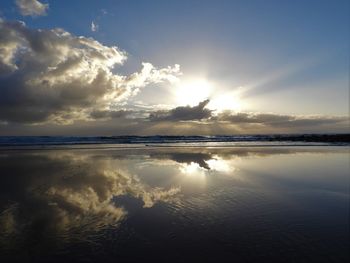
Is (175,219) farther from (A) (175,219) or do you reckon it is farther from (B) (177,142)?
(B) (177,142)

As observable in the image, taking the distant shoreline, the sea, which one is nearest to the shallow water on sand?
the sea

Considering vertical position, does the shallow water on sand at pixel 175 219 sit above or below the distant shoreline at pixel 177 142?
below

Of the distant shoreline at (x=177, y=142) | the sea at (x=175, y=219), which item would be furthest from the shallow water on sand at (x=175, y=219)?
the distant shoreline at (x=177, y=142)

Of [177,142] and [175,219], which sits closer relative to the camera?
[175,219]

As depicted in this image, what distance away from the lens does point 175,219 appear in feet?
28.0

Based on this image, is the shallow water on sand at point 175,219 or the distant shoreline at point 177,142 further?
the distant shoreline at point 177,142

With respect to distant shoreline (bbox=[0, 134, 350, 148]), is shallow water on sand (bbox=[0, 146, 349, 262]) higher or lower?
lower

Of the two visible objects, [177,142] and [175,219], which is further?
[177,142]

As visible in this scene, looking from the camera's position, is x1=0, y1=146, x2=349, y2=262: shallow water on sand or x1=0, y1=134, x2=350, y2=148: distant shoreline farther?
x1=0, y1=134, x2=350, y2=148: distant shoreline

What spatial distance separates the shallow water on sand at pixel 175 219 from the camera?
6.18 metres

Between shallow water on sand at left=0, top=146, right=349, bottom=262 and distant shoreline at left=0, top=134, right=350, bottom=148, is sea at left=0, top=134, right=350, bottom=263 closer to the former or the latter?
shallow water on sand at left=0, top=146, right=349, bottom=262

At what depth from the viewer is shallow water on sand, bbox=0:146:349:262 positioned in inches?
243

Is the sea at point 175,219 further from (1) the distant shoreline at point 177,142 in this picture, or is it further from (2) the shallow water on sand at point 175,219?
(1) the distant shoreline at point 177,142

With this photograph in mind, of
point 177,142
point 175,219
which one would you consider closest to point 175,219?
point 175,219
